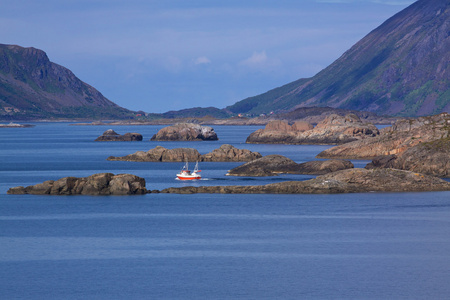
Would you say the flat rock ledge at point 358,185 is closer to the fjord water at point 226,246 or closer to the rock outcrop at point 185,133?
the fjord water at point 226,246

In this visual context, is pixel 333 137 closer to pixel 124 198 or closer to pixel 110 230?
pixel 124 198

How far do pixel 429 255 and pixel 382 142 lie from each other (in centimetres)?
6626

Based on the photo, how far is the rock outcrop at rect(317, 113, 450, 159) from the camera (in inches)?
3824

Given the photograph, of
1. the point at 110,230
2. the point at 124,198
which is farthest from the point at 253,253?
the point at 124,198

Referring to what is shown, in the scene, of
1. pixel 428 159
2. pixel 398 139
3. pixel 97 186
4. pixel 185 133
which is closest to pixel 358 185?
pixel 428 159

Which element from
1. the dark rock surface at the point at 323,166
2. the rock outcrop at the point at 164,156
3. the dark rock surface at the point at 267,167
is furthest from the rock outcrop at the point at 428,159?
the rock outcrop at the point at 164,156

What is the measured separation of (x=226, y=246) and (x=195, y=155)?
63.8 m

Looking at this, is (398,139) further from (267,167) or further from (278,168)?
(267,167)

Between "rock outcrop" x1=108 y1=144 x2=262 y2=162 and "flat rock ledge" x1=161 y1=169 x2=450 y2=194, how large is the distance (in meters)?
37.1

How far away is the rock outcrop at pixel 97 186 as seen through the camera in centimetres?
6525

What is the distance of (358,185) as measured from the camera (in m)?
67.6

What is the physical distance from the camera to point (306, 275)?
37.1 m

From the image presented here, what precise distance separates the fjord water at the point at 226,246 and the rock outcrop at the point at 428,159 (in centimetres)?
1401

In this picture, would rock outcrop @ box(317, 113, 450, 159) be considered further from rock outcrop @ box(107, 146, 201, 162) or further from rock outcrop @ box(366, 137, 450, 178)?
rock outcrop @ box(107, 146, 201, 162)
